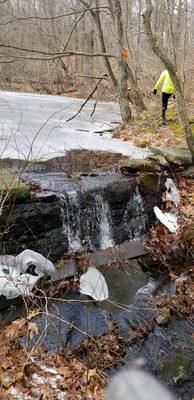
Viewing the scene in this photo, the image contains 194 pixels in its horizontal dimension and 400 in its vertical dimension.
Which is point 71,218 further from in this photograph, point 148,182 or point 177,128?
point 177,128

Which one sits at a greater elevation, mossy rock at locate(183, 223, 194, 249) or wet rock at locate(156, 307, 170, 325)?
mossy rock at locate(183, 223, 194, 249)

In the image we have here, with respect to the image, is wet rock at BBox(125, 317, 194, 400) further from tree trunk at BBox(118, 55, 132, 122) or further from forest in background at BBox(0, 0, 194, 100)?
forest in background at BBox(0, 0, 194, 100)

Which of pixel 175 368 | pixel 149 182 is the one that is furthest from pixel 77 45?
pixel 175 368

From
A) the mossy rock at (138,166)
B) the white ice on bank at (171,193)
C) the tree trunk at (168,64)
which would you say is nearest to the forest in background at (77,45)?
the tree trunk at (168,64)

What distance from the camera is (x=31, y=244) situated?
22.9 feet

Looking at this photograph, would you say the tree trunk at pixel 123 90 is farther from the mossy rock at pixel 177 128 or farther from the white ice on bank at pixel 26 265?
the white ice on bank at pixel 26 265

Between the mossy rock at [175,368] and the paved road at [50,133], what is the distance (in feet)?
14.7

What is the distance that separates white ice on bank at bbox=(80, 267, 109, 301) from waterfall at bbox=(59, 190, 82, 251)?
3.51ft

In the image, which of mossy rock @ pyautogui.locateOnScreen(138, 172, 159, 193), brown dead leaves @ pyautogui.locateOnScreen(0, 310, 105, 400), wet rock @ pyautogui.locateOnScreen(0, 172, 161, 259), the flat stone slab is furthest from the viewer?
mossy rock @ pyautogui.locateOnScreen(138, 172, 159, 193)

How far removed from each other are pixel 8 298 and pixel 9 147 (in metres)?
5.33

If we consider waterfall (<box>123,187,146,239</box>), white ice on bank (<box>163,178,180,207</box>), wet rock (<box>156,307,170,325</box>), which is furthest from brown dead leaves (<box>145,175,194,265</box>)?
wet rock (<box>156,307,170,325</box>)

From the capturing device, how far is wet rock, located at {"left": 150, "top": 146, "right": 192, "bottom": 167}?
8.85 meters

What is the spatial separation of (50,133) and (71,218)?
540 centimetres

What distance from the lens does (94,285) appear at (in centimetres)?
618
